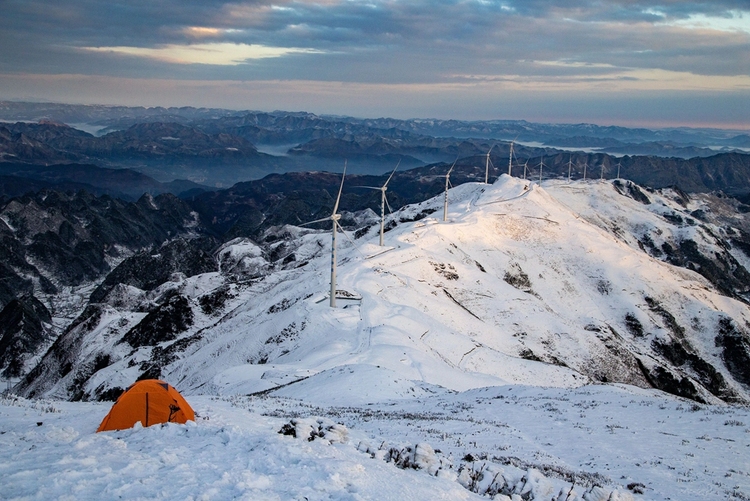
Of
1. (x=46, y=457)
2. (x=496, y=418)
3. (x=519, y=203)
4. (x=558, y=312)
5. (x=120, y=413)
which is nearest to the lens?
(x=46, y=457)

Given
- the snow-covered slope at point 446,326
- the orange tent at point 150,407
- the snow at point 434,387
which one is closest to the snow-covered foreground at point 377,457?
the snow at point 434,387

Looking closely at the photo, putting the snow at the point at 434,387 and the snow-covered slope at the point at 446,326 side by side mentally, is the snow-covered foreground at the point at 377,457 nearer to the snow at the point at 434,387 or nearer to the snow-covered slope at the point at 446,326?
the snow at the point at 434,387

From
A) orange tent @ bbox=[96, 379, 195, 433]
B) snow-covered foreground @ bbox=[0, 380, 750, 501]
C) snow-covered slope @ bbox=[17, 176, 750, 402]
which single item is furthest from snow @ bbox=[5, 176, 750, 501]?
orange tent @ bbox=[96, 379, 195, 433]

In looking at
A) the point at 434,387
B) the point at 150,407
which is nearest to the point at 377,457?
the point at 150,407

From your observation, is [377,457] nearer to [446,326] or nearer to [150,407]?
[150,407]

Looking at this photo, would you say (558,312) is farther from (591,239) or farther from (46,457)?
(46,457)

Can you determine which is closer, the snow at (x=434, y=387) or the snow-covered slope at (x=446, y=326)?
the snow at (x=434, y=387)

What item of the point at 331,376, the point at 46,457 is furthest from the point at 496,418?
the point at 46,457
